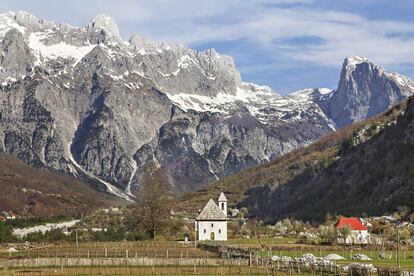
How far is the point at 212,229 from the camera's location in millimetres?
154875

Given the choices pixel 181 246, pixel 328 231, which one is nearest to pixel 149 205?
pixel 181 246

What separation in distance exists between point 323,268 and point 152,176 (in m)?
69.7

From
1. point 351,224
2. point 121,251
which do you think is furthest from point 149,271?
point 351,224

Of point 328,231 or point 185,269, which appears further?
point 328,231

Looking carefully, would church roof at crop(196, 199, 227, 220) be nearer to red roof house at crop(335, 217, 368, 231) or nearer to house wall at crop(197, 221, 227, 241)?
house wall at crop(197, 221, 227, 241)

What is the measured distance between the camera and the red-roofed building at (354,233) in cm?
→ 14362

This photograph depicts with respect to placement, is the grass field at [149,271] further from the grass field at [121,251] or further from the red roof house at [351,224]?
the red roof house at [351,224]

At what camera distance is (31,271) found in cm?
7812

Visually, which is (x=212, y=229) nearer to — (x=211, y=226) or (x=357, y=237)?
(x=211, y=226)

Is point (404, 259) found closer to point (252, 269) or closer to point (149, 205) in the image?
point (252, 269)

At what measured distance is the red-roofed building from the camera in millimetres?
143625

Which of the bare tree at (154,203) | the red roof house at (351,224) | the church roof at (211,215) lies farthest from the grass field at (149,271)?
the church roof at (211,215)

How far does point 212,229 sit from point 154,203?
17443 millimetres

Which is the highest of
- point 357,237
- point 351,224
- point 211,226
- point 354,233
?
point 351,224
